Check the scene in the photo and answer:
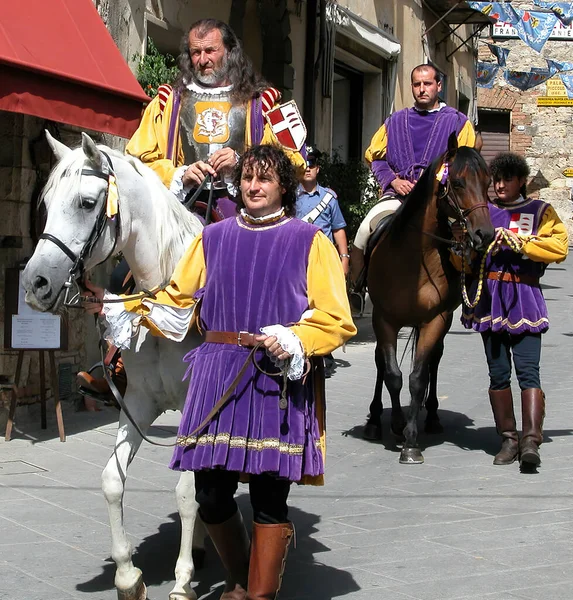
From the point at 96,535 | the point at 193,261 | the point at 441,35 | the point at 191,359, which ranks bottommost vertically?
the point at 96,535

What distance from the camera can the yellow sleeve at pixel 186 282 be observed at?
4.15m

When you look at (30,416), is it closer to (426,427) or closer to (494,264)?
(426,427)

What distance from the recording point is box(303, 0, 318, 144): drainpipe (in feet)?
44.7

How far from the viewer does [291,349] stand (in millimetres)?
3785

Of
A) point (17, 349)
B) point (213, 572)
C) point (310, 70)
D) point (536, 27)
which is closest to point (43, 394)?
point (17, 349)

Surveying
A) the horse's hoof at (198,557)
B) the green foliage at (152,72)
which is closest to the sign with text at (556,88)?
the green foliage at (152,72)

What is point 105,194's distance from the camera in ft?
13.7

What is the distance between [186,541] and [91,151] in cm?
165

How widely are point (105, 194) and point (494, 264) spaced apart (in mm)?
3765

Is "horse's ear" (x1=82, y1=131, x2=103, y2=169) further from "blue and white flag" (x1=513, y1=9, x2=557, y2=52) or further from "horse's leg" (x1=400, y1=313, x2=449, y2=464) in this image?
"blue and white flag" (x1=513, y1=9, x2=557, y2=52)

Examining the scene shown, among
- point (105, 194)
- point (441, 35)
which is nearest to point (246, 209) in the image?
point (105, 194)

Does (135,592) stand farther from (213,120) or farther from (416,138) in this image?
(416,138)

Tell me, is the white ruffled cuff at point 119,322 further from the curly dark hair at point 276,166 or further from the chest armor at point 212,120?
the chest armor at point 212,120

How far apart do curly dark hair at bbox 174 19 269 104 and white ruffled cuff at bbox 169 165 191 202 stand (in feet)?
1.76
